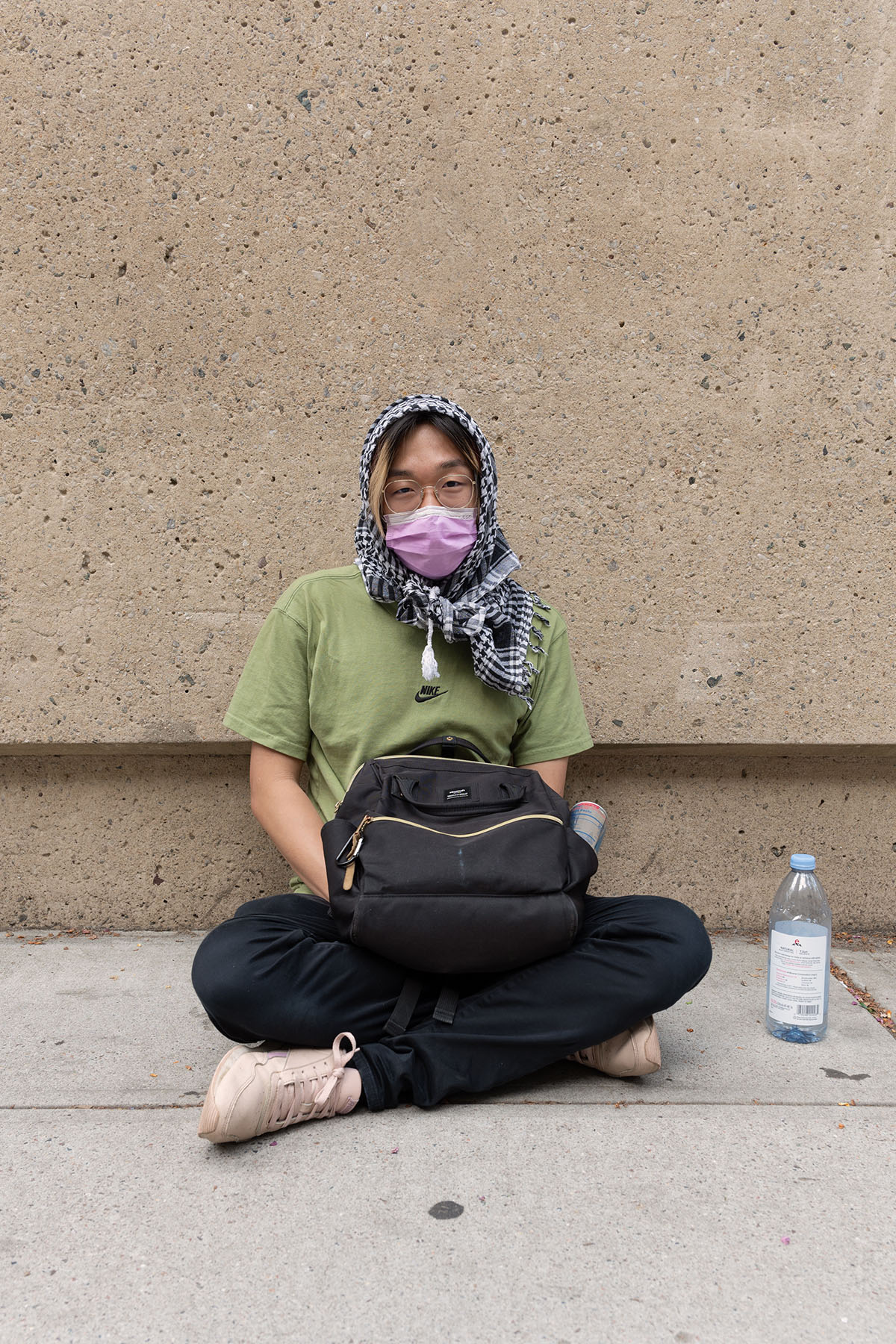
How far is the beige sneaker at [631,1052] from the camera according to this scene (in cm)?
182

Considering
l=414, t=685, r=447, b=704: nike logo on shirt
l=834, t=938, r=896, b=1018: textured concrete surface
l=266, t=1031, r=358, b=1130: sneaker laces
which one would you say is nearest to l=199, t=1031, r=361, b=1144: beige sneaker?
l=266, t=1031, r=358, b=1130: sneaker laces

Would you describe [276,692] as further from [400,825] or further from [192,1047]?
[192,1047]

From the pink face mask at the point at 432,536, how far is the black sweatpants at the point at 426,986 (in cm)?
79

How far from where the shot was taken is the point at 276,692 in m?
2.08

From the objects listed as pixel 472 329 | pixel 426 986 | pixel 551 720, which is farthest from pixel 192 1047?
pixel 472 329

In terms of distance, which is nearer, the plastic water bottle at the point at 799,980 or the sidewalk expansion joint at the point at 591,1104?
the sidewalk expansion joint at the point at 591,1104

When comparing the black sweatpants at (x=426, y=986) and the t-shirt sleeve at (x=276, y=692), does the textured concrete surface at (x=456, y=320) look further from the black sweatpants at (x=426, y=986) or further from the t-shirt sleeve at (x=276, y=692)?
the black sweatpants at (x=426, y=986)

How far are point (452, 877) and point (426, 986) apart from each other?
1.01 ft

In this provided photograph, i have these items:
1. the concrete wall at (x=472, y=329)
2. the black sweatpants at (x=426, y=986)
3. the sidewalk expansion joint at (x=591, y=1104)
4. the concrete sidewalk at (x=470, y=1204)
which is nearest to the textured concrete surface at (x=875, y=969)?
the concrete sidewalk at (x=470, y=1204)

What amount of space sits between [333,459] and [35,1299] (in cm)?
179

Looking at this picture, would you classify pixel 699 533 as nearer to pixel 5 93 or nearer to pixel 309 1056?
pixel 309 1056

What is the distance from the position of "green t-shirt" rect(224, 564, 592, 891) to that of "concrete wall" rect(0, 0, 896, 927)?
0.36 meters

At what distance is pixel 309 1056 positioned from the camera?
68.6 inches

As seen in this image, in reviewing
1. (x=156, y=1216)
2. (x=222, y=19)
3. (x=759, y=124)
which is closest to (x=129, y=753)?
(x=156, y=1216)
